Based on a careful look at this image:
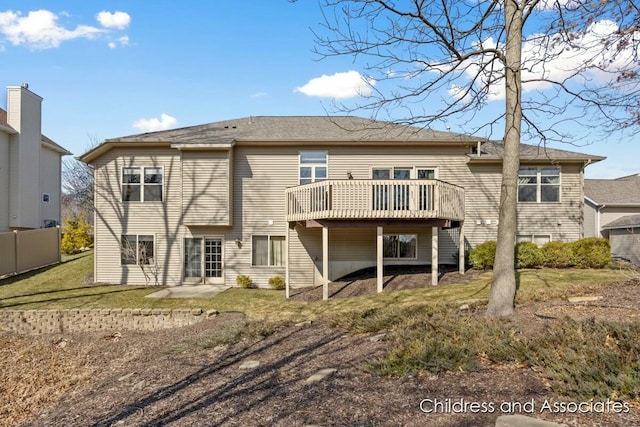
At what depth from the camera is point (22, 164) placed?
18.3 m

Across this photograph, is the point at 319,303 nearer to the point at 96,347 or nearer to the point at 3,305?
the point at 96,347

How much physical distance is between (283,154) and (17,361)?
953 centimetres

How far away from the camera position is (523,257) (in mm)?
13008

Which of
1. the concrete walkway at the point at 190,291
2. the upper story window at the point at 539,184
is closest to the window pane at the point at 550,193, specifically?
the upper story window at the point at 539,184

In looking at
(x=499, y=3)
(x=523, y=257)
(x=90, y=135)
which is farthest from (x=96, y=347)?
(x=90, y=135)

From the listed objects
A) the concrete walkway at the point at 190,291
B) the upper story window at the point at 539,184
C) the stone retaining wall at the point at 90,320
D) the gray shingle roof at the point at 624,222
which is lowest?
the stone retaining wall at the point at 90,320

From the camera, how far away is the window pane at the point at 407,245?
1445 centimetres

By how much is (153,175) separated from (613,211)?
78.1ft

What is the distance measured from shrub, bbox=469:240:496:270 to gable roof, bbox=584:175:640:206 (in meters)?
13.5

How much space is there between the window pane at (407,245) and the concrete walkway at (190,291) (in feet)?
21.0

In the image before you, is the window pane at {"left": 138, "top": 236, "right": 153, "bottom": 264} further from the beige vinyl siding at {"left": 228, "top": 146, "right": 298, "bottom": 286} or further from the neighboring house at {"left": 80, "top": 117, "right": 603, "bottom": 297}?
the beige vinyl siding at {"left": 228, "top": 146, "right": 298, "bottom": 286}

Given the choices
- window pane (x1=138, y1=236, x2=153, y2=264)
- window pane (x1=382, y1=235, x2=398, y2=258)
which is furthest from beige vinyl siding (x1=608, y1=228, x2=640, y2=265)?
window pane (x1=138, y1=236, x2=153, y2=264)

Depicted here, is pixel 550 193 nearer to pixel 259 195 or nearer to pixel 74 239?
pixel 259 195

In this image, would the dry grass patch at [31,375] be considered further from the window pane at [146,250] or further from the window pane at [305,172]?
the window pane at [305,172]
